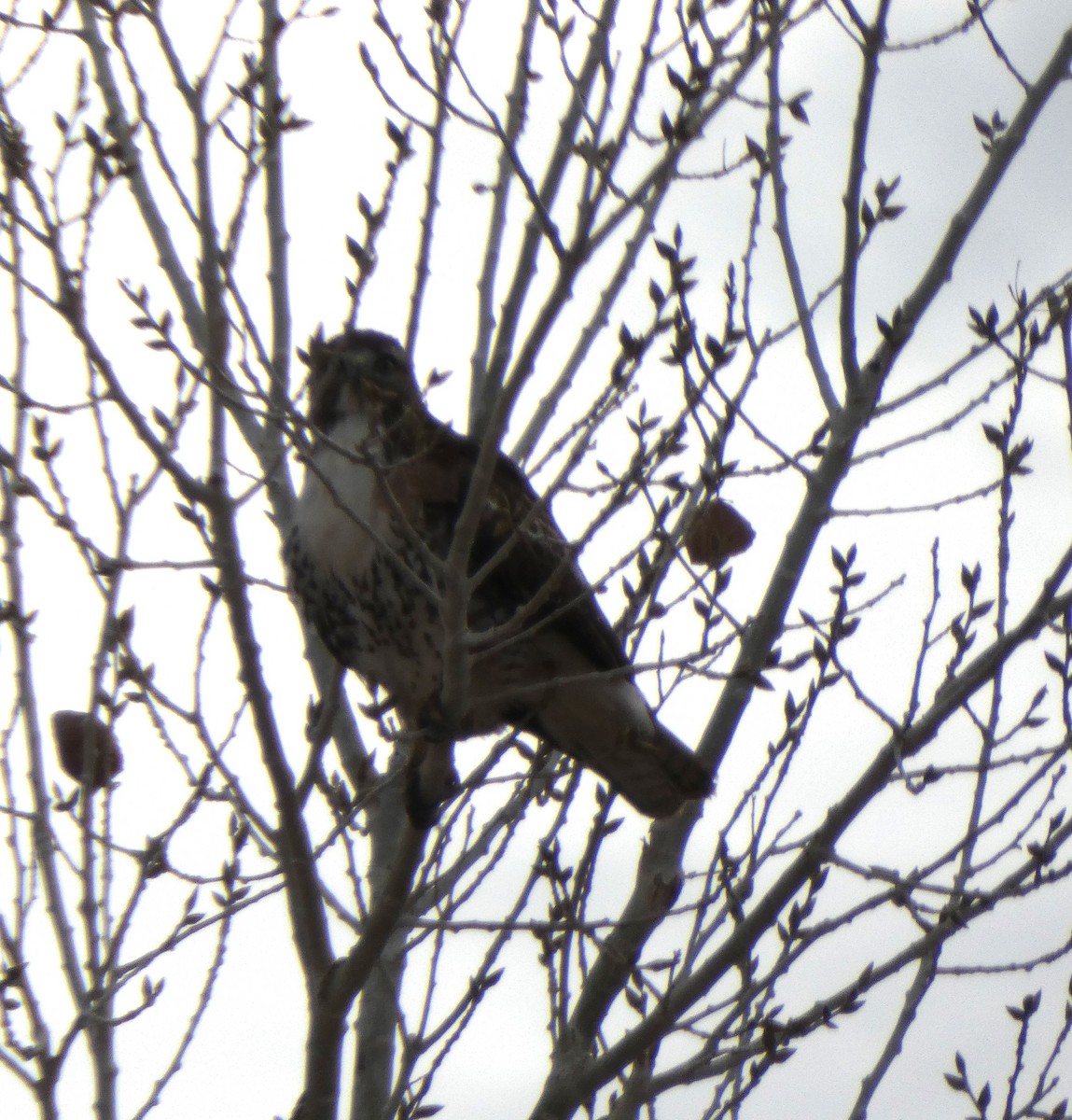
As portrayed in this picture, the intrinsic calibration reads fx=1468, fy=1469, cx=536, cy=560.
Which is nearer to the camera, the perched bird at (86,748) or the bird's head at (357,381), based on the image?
the perched bird at (86,748)

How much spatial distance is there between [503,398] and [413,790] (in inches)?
36.0

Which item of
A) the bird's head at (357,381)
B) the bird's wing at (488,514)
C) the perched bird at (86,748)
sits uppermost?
the bird's head at (357,381)

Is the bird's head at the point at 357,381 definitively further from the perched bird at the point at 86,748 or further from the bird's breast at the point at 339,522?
the perched bird at the point at 86,748

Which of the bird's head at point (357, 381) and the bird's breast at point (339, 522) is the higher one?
the bird's head at point (357, 381)

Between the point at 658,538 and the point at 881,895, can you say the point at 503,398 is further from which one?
the point at 881,895

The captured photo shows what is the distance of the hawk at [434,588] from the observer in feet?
12.1

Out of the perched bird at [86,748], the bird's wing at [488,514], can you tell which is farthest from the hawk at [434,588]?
the perched bird at [86,748]

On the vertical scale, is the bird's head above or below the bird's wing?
above

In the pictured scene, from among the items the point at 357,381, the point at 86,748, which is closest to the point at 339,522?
the point at 357,381

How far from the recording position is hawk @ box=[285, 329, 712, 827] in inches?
145

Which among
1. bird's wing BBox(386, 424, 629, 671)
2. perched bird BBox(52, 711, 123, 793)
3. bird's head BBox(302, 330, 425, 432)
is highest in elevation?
bird's head BBox(302, 330, 425, 432)

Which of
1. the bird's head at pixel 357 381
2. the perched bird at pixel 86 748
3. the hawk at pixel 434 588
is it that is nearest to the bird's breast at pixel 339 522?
the hawk at pixel 434 588

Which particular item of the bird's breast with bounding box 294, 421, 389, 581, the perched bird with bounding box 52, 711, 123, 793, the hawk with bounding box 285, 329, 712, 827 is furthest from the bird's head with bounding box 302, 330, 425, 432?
the perched bird with bounding box 52, 711, 123, 793

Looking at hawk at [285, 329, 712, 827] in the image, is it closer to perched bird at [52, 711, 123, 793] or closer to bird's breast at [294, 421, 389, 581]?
bird's breast at [294, 421, 389, 581]
